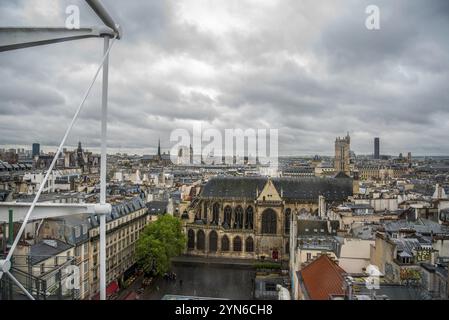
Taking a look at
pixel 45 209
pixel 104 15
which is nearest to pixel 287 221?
pixel 45 209

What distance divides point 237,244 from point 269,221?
2.89 meters

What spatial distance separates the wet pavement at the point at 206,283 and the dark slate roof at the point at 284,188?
7535 millimetres

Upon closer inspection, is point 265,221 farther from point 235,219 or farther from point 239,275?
point 239,275

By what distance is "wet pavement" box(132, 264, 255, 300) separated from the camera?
1552 cm

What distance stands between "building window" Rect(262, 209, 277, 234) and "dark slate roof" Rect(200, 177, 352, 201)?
6.22 feet

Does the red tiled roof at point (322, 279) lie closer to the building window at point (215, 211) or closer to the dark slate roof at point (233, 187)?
the building window at point (215, 211)

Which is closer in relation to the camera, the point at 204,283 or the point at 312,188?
the point at 204,283

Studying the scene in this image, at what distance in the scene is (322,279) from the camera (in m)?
7.72

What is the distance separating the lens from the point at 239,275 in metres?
19.5

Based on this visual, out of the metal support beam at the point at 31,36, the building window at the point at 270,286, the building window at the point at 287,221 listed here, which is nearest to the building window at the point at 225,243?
the building window at the point at 287,221

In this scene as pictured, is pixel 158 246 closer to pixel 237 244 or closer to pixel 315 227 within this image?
pixel 315 227

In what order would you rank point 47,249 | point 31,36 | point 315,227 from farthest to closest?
1. point 315,227
2. point 47,249
3. point 31,36

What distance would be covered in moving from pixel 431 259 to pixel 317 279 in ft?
7.80
